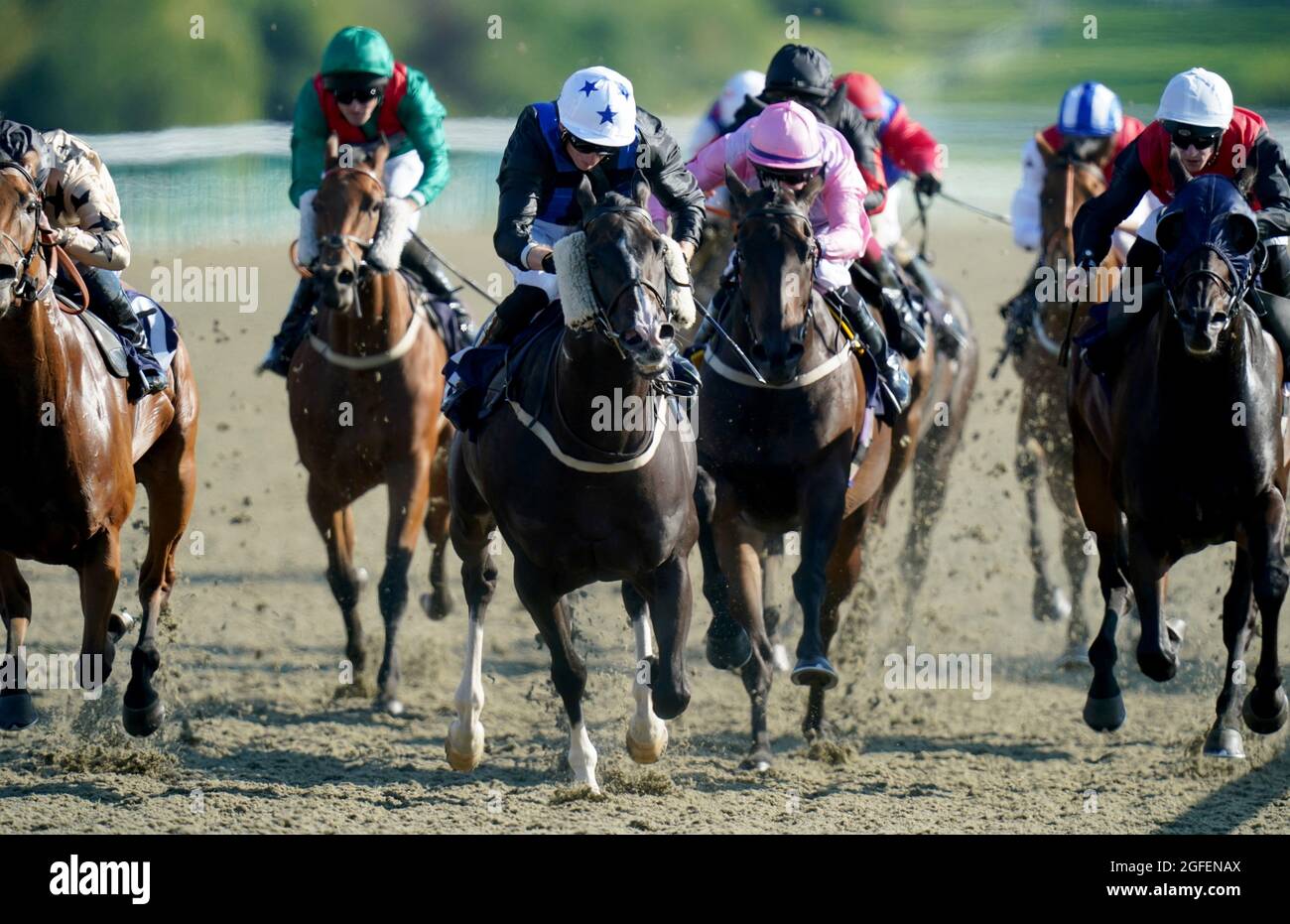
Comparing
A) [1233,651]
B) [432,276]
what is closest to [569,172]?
[432,276]

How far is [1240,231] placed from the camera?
612 cm

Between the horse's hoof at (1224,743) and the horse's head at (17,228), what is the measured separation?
14.0 ft

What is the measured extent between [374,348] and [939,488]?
2969 mm

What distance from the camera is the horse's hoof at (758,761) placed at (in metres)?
7.36

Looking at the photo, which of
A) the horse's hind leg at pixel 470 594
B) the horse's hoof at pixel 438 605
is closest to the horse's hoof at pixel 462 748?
the horse's hind leg at pixel 470 594

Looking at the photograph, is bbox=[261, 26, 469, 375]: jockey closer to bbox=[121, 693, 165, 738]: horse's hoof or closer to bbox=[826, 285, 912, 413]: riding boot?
bbox=[826, 285, 912, 413]: riding boot

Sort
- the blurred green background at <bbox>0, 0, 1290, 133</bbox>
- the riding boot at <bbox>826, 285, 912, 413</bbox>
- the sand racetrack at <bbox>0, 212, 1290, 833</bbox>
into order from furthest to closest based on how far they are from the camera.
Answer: the blurred green background at <bbox>0, 0, 1290, 133</bbox>, the riding boot at <bbox>826, 285, 912, 413</bbox>, the sand racetrack at <bbox>0, 212, 1290, 833</bbox>

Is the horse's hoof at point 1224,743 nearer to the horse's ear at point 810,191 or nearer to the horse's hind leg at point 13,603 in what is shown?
the horse's ear at point 810,191

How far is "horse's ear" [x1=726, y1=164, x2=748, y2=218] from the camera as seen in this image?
6.59 m

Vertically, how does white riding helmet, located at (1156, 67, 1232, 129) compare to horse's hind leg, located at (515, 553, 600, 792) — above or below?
above

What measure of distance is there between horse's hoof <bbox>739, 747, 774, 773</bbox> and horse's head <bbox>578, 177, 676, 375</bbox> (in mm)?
2247

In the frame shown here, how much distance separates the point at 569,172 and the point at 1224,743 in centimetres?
303

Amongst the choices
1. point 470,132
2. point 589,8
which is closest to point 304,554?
point 470,132

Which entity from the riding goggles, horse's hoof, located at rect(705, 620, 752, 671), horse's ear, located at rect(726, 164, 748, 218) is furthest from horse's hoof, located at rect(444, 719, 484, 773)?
the riding goggles
